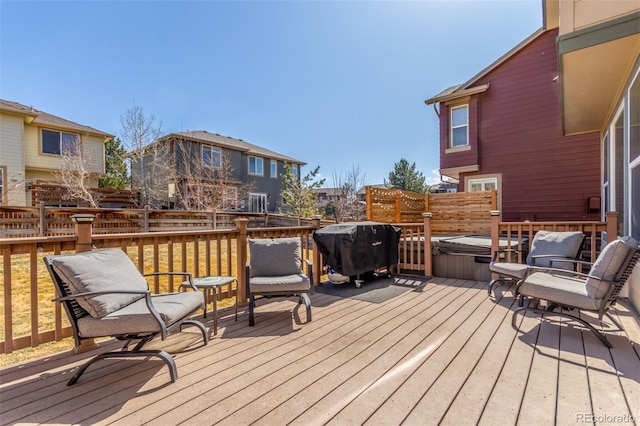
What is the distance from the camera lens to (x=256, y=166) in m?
19.7

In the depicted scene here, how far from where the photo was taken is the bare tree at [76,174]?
41.8 ft

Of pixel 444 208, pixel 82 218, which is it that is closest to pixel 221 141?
pixel 444 208

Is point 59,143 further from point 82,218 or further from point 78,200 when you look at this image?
point 82,218

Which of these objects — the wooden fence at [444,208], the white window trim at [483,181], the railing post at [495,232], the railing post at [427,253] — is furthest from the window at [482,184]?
the railing post at [427,253]

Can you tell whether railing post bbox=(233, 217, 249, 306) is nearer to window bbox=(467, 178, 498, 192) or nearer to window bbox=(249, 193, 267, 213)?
window bbox=(467, 178, 498, 192)

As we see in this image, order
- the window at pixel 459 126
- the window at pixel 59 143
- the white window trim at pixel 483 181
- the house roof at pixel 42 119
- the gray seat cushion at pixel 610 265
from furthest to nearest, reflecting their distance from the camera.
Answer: the window at pixel 59 143 < the house roof at pixel 42 119 < the window at pixel 459 126 < the white window trim at pixel 483 181 < the gray seat cushion at pixel 610 265

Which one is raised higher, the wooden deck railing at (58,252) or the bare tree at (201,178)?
the bare tree at (201,178)

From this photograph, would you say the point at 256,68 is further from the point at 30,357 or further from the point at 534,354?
the point at 534,354

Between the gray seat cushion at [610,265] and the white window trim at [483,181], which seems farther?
the white window trim at [483,181]

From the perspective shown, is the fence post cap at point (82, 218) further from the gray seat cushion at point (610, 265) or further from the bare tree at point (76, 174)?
the bare tree at point (76, 174)

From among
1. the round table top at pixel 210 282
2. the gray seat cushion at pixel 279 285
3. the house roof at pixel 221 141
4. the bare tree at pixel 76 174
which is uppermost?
the house roof at pixel 221 141

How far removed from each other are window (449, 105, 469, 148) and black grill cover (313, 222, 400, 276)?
5.94 metres

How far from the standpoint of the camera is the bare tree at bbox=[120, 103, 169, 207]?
1377cm

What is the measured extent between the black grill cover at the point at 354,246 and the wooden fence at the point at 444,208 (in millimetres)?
2062
